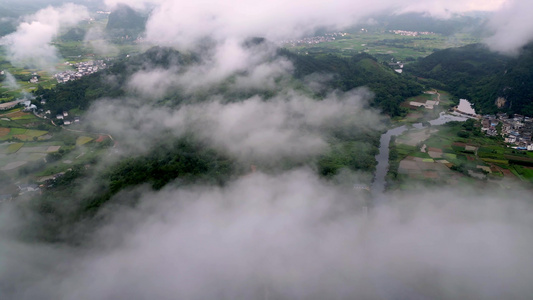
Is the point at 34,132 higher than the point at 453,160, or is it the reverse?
the point at 34,132

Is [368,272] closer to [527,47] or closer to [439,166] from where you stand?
[439,166]

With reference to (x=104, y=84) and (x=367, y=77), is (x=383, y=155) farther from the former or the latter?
(x=104, y=84)

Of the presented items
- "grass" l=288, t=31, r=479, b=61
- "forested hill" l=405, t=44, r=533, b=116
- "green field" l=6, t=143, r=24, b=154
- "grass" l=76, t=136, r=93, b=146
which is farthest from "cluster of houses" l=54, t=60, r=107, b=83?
"forested hill" l=405, t=44, r=533, b=116

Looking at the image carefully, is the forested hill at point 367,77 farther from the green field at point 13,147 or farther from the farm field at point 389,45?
the green field at point 13,147

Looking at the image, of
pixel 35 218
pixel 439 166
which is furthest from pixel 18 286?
pixel 439 166

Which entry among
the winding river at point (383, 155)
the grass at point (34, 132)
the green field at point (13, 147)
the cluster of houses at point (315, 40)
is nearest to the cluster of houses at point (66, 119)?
the grass at point (34, 132)

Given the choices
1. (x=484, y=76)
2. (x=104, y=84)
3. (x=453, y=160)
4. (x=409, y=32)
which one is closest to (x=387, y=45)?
(x=409, y=32)

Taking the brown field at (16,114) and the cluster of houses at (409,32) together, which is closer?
the brown field at (16,114)

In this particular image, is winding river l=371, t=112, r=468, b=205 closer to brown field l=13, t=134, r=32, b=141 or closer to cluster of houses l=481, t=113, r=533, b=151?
cluster of houses l=481, t=113, r=533, b=151
